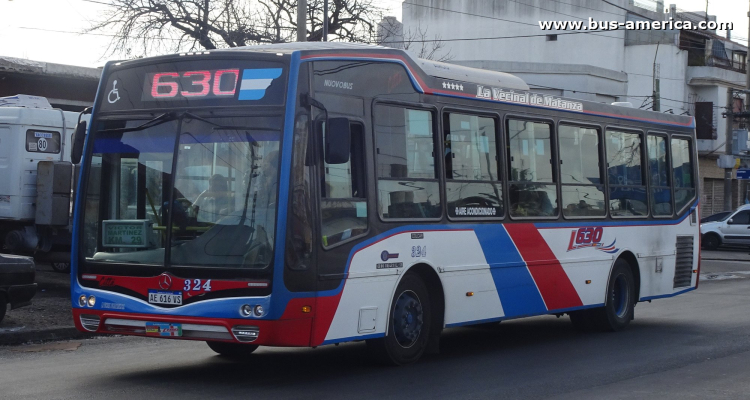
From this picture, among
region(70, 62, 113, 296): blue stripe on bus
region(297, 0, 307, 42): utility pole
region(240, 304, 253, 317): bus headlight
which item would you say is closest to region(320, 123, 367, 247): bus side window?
region(240, 304, 253, 317): bus headlight

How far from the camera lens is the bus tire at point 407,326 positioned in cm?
910

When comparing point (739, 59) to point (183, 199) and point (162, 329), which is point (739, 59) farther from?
point (162, 329)

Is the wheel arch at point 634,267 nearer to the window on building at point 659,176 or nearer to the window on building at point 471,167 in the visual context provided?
the window on building at point 659,176

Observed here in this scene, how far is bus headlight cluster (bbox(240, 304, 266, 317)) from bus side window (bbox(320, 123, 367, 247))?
82 cm

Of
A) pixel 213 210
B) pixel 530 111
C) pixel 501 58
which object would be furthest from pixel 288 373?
pixel 501 58

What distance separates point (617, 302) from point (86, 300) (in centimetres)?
753

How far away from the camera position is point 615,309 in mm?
13141

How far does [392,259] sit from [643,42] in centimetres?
4476

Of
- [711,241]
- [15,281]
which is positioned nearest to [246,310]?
[15,281]

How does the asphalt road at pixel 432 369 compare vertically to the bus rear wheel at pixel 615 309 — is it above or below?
below

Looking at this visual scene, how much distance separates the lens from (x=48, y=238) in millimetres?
16906

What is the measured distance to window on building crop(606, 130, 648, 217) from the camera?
42.3 ft

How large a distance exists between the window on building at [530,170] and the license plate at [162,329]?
4322mm

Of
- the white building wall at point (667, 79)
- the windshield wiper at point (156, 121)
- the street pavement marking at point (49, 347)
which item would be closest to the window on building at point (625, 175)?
the windshield wiper at point (156, 121)
